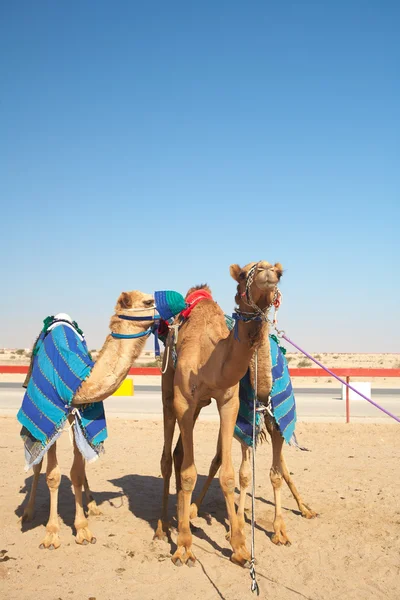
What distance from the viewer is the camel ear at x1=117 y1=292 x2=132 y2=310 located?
5.87m

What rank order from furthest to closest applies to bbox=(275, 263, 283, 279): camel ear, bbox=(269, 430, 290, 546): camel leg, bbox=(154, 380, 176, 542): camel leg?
bbox=(154, 380, 176, 542): camel leg, bbox=(269, 430, 290, 546): camel leg, bbox=(275, 263, 283, 279): camel ear

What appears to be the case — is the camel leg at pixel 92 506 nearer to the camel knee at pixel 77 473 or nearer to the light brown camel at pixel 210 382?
the camel knee at pixel 77 473

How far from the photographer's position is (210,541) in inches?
234

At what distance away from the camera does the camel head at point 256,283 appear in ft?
12.7

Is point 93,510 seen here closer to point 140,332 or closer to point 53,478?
point 53,478

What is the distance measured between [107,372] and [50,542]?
1.83 m

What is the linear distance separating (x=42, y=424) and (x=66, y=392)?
415 millimetres

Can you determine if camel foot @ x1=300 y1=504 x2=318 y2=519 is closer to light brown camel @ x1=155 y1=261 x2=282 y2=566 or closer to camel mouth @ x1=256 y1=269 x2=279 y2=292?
light brown camel @ x1=155 y1=261 x2=282 y2=566

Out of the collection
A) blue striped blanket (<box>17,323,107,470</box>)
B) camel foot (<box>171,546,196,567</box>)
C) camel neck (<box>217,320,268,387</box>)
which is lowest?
camel foot (<box>171,546,196,567</box>)

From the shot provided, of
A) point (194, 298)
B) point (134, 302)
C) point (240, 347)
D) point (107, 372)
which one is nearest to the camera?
point (240, 347)

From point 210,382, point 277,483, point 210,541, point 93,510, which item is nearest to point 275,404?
point 277,483

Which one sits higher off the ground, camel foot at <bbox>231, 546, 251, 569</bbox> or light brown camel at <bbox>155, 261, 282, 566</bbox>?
light brown camel at <bbox>155, 261, 282, 566</bbox>

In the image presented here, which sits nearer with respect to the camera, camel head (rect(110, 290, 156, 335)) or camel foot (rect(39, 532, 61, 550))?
camel foot (rect(39, 532, 61, 550))

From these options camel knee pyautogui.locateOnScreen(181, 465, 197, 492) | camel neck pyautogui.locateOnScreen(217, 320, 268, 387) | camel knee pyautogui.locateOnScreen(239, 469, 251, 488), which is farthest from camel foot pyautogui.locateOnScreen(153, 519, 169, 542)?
camel neck pyautogui.locateOnScreen(217, 320, 268, 387)
